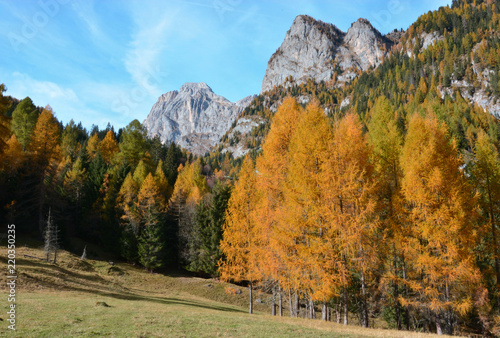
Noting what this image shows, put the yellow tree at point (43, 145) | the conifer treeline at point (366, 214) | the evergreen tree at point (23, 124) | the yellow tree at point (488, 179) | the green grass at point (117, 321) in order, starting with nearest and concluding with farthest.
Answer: the green grass at point (117, 321)
the conifer treeline at point (366, 214)
the yellow tree at point (488, 179)
the yellow tree at point (43, 145)
the evergreen tree at point (23, 124)

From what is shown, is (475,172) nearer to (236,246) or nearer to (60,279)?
(236,246)

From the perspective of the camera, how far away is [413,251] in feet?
49.6

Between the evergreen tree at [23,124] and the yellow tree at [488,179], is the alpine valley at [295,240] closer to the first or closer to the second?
the yellow tree at [488,179]

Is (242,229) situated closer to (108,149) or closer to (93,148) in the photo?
→ (108,149)

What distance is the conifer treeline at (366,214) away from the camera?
1268 cm

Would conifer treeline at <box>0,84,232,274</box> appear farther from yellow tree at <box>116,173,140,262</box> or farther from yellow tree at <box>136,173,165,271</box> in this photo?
yellow tree at <box>136,173,165,271</box>

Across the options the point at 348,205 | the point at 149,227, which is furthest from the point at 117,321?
the point at 149,227

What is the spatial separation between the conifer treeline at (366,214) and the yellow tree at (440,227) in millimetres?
58

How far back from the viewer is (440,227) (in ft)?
46.8

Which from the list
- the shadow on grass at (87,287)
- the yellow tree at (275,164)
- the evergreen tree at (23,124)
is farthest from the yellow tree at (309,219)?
the evergreen tree at (23,124)

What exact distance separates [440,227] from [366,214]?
464cm

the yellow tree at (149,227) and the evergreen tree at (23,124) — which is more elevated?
the evergreen tree at (23,124)

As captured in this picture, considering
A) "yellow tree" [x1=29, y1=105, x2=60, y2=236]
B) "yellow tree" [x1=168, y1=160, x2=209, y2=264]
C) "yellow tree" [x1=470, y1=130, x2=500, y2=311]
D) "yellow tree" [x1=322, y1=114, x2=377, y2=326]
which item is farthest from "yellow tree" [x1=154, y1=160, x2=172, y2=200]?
"yellow tree" [x1=470, y1=130, x2=500, y2=311]

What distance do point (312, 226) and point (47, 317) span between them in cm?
1224
